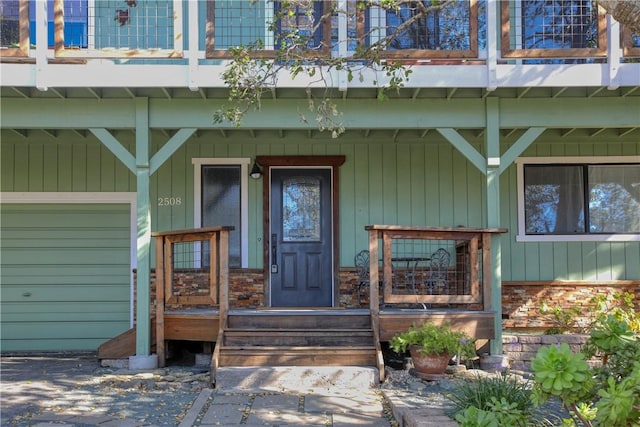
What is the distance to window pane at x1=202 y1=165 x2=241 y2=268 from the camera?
29.9 feet

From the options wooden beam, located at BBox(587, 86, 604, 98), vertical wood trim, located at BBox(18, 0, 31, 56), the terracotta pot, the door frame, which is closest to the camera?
the terracotta pot

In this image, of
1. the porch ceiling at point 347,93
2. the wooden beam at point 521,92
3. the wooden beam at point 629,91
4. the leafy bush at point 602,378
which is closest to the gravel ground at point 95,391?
the porch ceiling at point 347,93

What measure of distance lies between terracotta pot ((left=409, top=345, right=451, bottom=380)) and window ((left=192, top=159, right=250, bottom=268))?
11.0 feet

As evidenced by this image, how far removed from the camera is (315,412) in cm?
542

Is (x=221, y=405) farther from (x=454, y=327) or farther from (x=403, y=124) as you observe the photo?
(x=403, y=124)

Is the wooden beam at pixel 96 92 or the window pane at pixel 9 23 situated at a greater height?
the window pane at pixel 9 23

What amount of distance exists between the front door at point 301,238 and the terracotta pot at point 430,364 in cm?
262

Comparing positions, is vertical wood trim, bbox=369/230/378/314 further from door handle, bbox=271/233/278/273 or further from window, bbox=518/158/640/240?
window, bbox=518/158/640/240

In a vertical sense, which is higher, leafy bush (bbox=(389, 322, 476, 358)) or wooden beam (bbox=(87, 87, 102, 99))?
wooden beam (bbox=(87, 87, 102, 99))

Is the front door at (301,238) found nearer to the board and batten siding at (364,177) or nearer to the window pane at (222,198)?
the board and batten siding at (364,177)

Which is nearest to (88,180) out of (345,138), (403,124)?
(345,138)

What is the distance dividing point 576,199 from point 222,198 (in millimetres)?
4950

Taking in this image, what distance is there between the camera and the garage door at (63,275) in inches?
356

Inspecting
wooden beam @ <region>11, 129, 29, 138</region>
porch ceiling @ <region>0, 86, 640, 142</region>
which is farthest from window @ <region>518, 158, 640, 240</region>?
wooden beam @ <region>11, 129, 29, 138</region>
